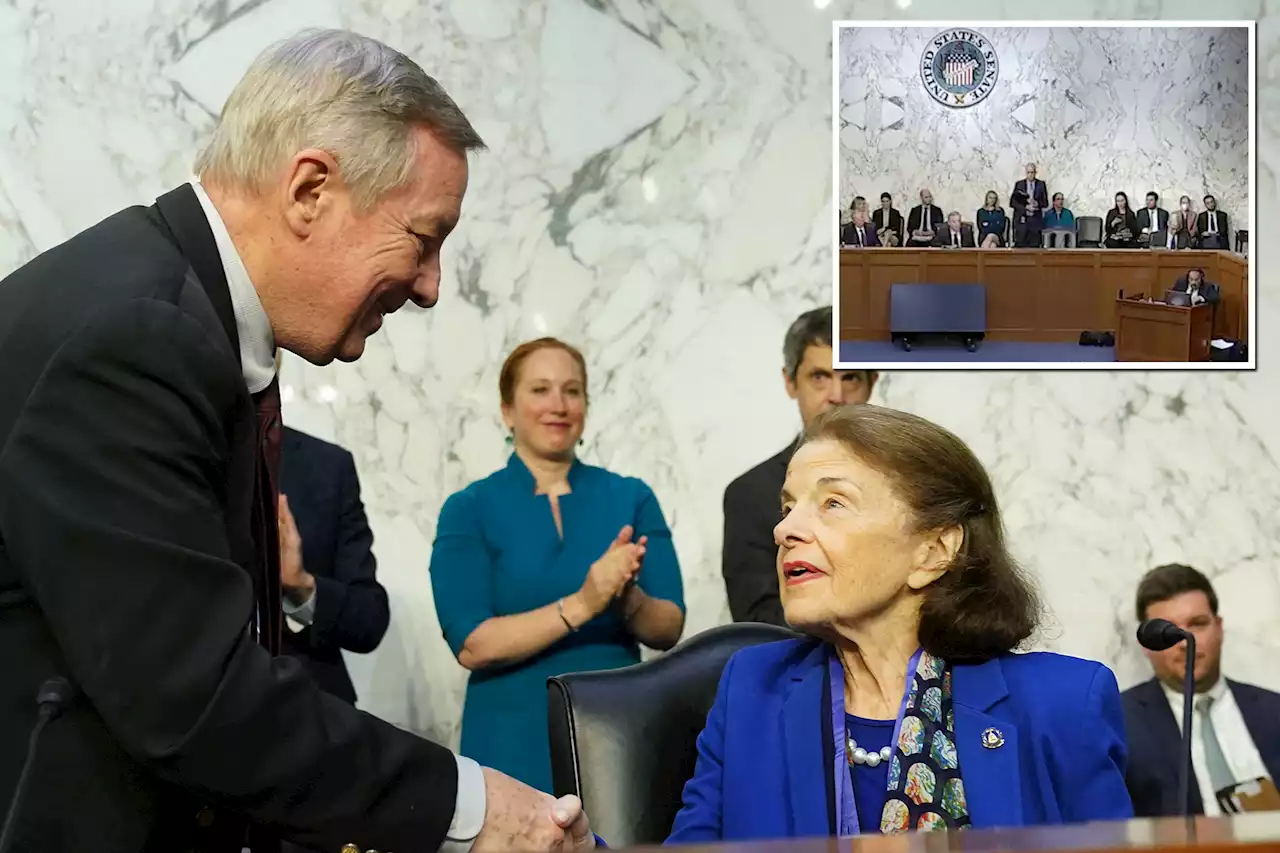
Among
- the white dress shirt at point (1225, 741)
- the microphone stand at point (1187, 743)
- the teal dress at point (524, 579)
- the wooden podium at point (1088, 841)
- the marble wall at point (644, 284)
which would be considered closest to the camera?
the wooden podium at point (1088, 841)

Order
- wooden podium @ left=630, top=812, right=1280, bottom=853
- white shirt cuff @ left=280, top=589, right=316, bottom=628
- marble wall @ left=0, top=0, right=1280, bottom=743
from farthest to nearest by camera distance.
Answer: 1. marble wall @ left=0, top=0, right=1280, bottom=743
2. white shirt cuff @ left=280, top=589, right=316, bottom=628
3. wooden podium @ left=630, top=812, right=1280, bottom=853

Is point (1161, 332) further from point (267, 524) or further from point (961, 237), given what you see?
point (267, 524)

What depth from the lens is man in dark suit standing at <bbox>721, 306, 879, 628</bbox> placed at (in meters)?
3.78

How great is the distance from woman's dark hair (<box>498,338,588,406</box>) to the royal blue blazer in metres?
1.57

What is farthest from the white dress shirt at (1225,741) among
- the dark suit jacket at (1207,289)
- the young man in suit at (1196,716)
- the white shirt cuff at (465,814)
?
the white shirt cuff at (465,814)

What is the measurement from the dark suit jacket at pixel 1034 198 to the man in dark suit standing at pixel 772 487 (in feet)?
2.06

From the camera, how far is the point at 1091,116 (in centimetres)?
412

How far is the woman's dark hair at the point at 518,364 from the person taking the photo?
360 cm

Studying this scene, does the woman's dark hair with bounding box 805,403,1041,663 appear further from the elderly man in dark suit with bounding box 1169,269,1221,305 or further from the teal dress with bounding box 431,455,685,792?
the elderly man in dark suit with bounding box 1169,269,1221,305

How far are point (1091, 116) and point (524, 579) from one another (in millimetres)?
2168

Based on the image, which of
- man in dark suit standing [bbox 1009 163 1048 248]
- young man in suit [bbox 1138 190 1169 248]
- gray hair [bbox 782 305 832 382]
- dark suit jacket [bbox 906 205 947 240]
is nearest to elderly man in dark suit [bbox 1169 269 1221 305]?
young man in suit [bbox 1138 190 1169 248]

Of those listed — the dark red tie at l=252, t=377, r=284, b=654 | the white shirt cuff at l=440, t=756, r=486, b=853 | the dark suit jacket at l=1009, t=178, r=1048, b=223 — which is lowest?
the white shirt cuff at l=440, t=756, r=486, b=853

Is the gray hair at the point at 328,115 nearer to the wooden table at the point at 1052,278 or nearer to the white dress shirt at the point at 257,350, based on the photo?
the white dress shirt at the point at 257,350

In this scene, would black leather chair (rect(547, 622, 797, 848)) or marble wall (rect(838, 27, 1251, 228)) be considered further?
marble wall (rect(838, 27, 1251, 228))
